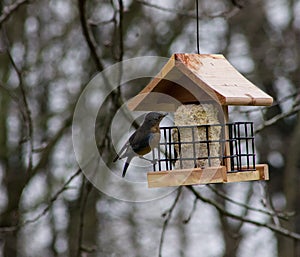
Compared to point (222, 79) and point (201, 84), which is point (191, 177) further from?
point (222, 79)

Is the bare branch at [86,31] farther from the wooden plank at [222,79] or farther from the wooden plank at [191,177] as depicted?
the wooden plank at [191,177]

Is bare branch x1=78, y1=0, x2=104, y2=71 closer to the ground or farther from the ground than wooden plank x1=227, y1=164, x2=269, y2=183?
farther from the ground

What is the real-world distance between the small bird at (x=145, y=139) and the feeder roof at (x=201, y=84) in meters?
0.23

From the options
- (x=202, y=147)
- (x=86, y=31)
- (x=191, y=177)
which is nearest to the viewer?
(x=191, y=177)

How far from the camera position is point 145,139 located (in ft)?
12.0

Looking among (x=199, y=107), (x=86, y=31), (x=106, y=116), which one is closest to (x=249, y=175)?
(x=199, y=107)

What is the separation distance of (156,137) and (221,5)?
602 centimetres

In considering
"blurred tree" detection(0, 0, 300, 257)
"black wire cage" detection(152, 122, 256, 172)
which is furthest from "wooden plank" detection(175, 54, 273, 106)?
"blurred tree" detection(0, 0, 300, 257)

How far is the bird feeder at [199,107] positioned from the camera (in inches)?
141

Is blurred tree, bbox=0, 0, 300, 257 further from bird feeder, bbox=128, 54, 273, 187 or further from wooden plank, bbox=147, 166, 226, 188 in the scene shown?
wooden plank, bbox=147, 166, 226, 188

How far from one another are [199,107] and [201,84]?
284mm

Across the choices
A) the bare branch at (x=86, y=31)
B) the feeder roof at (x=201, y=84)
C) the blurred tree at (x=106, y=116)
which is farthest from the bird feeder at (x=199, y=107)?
the blurred tree at (x=106, y=116)

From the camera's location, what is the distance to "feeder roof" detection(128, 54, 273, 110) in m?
3.51

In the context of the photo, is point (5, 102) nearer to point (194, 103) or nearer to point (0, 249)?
point (0, 249)
